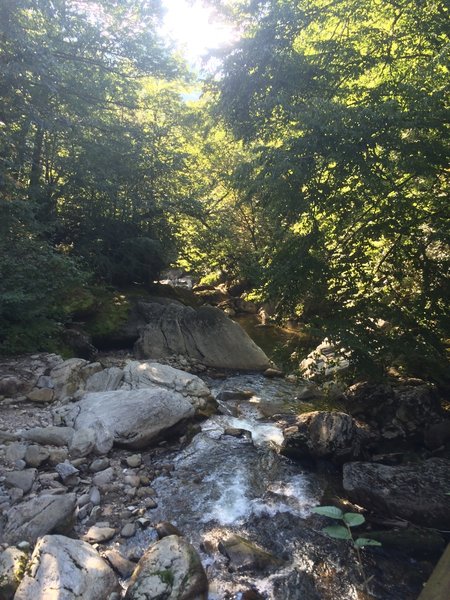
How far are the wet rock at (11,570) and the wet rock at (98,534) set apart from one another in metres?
0.84

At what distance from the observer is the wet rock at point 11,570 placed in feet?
Answer: 11.0

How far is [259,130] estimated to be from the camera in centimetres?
816

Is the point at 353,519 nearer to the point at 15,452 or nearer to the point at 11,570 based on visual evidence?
the point at 11,570

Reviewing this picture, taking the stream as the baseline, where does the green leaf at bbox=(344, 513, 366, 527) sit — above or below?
above

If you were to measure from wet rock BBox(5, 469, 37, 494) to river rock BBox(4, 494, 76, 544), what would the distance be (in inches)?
19.5

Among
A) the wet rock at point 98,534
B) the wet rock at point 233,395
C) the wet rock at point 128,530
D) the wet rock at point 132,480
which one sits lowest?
the wet rock at point 233,395

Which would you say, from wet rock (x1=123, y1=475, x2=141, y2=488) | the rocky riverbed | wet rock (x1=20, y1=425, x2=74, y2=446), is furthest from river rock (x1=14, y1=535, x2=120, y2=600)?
wet rock (x1=20, y1=425, x2=74, y2=446)

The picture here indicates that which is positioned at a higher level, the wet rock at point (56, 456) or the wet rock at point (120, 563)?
the wet rock at point (56, 456)

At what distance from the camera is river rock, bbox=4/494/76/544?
13.3ft

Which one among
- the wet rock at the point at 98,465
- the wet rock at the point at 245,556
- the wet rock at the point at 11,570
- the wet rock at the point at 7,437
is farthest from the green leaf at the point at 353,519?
the wet rock at the point at 7,437

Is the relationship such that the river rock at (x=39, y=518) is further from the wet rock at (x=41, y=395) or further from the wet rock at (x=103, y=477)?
the wet rock at (x=41, y=395)

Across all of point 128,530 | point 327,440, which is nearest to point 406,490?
point 327,440

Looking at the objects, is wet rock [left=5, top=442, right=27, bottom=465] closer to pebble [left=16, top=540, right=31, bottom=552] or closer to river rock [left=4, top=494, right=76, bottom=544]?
river rock [left=4, top=494, right=76, bottom=544]

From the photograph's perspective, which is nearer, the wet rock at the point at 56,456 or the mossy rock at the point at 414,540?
the mossy rock at the point at 414,540
